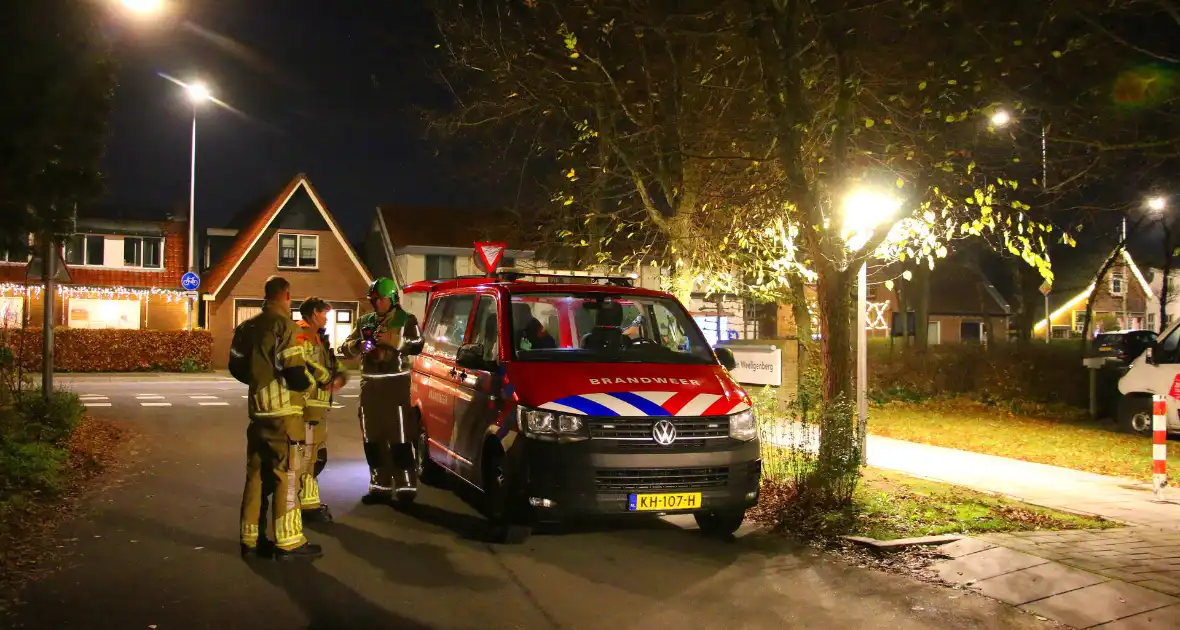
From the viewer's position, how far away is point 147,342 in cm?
3266

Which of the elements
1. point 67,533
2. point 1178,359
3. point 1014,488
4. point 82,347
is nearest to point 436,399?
Answer: point 67,533

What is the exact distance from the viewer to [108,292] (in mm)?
38062

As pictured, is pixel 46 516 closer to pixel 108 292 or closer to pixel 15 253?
pixel 15 253

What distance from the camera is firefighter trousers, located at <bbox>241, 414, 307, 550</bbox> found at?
22.7ft

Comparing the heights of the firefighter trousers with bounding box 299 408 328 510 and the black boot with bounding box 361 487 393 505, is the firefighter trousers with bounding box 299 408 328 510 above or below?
above

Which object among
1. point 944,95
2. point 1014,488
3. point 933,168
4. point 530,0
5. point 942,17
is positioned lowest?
point 1014,488

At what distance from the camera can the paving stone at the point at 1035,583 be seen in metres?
6.36

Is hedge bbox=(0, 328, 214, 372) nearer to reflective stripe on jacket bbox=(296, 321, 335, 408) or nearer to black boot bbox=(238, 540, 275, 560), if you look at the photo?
reflective stripe on jacket bbox=(296, 321, 335, 408)

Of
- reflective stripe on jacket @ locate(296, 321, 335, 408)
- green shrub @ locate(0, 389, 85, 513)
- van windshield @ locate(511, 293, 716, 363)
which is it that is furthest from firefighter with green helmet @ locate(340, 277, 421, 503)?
green shrub @ locate(0, 389, 85, 513)

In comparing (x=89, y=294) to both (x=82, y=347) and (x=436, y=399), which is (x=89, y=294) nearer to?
(x=82, y=347)

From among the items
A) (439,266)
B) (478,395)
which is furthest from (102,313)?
(478,395)

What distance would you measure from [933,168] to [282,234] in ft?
105

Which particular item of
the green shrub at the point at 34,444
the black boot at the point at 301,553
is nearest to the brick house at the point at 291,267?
the green shrub at the point at 34,444

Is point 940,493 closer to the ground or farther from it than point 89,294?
closer to the ground
